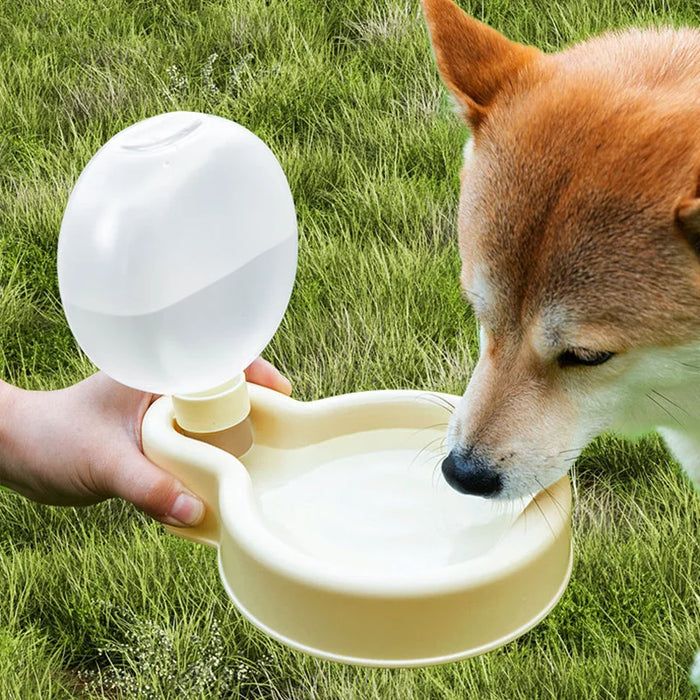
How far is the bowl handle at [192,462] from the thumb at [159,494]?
0.06 ft

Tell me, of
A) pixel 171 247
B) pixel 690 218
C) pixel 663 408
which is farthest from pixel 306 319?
pixel 690 218

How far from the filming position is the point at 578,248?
209 cm

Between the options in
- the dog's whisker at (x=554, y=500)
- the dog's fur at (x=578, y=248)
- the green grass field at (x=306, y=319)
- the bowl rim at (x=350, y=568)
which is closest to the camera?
the bowl rim at (x=350, y=568)

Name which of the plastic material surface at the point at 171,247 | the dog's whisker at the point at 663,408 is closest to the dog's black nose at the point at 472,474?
the dog's whisker at the point at 663,408

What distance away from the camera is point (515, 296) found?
2.19 meters

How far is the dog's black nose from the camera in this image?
7.25ft

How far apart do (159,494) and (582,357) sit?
932mm

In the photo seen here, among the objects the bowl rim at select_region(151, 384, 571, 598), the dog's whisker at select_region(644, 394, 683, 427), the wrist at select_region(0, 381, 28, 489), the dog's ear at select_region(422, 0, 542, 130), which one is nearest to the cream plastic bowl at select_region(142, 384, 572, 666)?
the bowl rim at select_region(151, 384, 571, 598)

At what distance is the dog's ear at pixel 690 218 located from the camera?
1.98 metres

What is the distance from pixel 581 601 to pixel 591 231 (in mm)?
1194

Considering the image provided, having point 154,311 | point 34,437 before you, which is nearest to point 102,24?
point 34,437

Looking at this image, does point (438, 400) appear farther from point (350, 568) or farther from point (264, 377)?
point (350, 568)

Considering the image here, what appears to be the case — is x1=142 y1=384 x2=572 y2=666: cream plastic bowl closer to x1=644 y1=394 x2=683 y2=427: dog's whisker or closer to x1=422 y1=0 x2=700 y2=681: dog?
x1=422 y1=0 x2=700 y2=681: dog

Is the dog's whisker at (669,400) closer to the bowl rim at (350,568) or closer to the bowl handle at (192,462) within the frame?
the bowl rim at (350,568)
